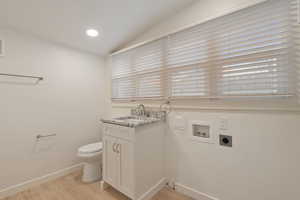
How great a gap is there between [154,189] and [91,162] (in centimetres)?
98

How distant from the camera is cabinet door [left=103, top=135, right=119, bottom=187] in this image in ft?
5.48

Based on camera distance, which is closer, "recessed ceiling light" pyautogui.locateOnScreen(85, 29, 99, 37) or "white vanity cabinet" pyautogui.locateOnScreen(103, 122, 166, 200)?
"white vanity cabinet" pyautogui.locateOnScreen(103, 122, 166, 200)

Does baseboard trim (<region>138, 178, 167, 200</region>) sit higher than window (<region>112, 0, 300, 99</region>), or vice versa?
window (<region>112, 0, 300, 99</region>)

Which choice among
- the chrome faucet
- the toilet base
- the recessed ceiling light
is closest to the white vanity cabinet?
the toilet base

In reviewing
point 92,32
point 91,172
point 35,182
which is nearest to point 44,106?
point 35,182

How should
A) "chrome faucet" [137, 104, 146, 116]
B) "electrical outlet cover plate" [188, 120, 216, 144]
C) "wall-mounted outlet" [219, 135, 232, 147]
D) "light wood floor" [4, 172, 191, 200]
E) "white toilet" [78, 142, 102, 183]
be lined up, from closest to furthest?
"wall-mounted outlet" [219, 135, 232, 147], "electrical outlet cover plate" [188, 120, 216, 144], "light wood floor" [4, 172, 191, 200], "white toilet" [78, 142, 102, 183], "chrome faucet" [137, 104, 146, 116]

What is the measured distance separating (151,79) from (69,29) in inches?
53.6

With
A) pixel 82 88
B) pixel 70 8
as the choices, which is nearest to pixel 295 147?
pixel 70 8

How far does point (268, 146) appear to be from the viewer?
48.8 inches

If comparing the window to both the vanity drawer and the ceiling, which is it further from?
the vanity drawer

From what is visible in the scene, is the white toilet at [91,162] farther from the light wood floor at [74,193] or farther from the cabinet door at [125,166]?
the cabinet door at [125,166]

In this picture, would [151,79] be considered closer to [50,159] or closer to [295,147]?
[295,147]

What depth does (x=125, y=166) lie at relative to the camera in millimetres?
1556

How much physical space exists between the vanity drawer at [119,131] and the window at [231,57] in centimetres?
69
